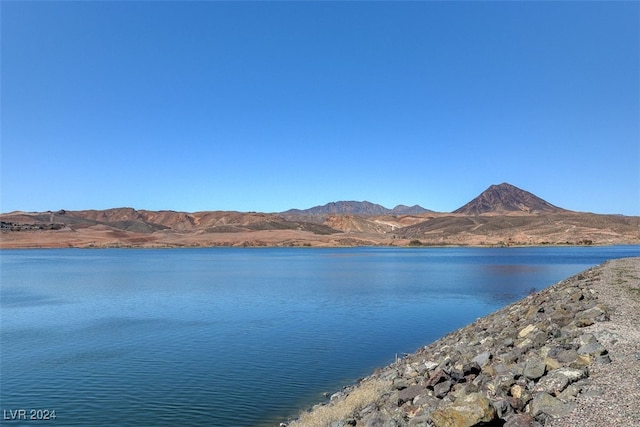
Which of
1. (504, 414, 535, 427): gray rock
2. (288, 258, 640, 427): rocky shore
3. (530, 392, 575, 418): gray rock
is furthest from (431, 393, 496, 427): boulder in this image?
(530, 392, 575, 418): gray rock

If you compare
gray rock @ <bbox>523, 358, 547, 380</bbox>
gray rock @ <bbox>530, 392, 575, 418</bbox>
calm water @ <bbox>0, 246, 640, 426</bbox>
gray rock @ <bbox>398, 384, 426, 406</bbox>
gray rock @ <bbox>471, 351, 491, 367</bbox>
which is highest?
gray rock @ <bbox>523, 358, 547, 380</bbox>

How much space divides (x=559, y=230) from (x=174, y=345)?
506 ft

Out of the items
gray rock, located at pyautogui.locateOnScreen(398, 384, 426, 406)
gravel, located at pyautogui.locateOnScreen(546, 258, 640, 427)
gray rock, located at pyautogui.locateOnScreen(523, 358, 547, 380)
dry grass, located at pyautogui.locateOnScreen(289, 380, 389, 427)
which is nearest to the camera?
gravel, located at pyautogui.locateOnScreen(546, 258, 640, 427)

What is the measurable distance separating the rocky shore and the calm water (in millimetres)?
2828

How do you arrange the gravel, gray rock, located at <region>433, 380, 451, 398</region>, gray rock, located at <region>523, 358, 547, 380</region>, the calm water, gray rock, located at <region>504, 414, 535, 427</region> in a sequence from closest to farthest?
the gravel < gray rock, located at <region>504, 414, 535, 427</region> < gray rock, located at <region>523, 358, 547, 380</region> < gray rock, located at <region>433, 380, 451, 398</region> < the calm water

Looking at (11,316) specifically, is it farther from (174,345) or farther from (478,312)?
(478,312)

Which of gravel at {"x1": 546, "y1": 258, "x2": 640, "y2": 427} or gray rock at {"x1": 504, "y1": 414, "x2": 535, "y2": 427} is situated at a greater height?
gravel at {"x1": 546, "y1": 258, "x2": 640, "y2": 427}

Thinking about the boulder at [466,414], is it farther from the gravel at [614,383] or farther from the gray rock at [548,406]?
the gravel at [614,383]

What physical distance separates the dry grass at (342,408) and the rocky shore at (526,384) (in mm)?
32

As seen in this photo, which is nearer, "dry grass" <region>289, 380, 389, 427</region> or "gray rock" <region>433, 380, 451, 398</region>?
"gray rock" <region>433, 380, 451, 398</region>

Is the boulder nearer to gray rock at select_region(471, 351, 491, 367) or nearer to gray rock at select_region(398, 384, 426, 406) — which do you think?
gray rock at select_region(398, 384, 426, 406)

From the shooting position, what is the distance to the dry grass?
10.1 metres

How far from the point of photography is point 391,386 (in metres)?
10.8

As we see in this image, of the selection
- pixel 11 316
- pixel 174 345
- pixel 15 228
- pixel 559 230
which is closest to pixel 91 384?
pixel 174 345
